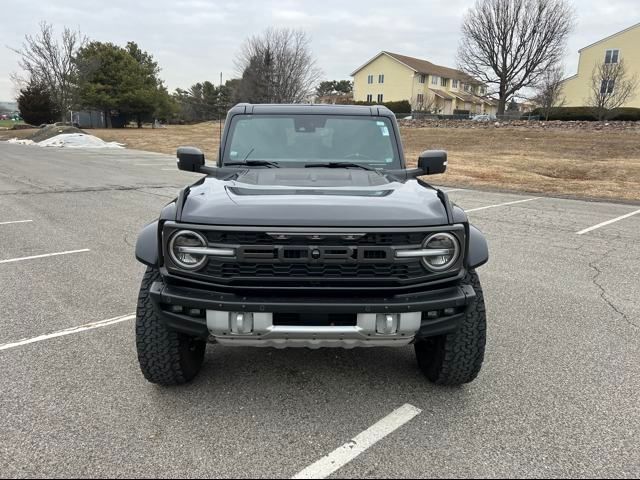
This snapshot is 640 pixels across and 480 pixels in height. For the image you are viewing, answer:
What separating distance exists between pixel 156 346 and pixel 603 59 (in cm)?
5374

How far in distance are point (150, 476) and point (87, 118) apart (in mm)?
60029

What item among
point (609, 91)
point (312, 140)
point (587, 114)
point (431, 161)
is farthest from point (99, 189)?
point (609, 91)

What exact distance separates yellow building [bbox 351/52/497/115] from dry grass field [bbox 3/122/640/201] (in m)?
30.9

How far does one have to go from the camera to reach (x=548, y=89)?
39.6 metres

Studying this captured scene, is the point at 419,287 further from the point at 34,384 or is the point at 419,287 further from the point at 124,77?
the point at 124,77

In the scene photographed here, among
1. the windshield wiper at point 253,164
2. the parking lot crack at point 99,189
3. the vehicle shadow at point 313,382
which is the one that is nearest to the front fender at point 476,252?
the vehicle shadow at point 313,382

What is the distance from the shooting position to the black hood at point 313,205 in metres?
2.43

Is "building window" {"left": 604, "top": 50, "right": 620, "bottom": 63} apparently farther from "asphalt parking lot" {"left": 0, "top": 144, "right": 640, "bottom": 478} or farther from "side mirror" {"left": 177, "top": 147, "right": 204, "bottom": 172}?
"side mirror" {"left": 177, "top": 147, "right": 204, "bottom": 172}

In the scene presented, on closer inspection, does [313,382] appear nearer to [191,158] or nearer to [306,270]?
[306,270]

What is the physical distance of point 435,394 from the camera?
293cm

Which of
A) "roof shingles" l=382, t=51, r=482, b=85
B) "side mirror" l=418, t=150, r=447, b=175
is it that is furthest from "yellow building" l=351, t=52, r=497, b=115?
"side mirror" l=418, t=150, r=447, b=175

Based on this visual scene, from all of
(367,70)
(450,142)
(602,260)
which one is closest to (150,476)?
(602,260)

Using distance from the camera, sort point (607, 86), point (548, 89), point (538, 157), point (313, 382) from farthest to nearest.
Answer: point (548, 89) < point (607, 86) < point (538, 157) < point (313, 382)

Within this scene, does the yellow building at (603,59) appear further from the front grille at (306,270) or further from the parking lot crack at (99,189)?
the front grille at (306,270)
